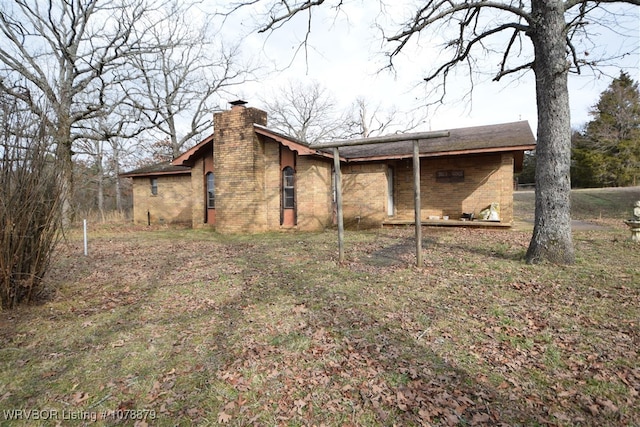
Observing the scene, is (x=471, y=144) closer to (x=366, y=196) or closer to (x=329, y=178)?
(x=366, y=196)

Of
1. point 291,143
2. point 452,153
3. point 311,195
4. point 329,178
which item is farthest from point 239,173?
point 452,153

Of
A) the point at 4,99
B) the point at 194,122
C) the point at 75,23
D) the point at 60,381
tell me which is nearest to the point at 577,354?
the point at 60,381

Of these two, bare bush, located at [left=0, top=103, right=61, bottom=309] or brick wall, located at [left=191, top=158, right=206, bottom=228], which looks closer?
bare bush, located at [left=0, top=103, right=61, bottom=309]

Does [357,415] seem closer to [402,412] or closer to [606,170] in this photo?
[402,412]

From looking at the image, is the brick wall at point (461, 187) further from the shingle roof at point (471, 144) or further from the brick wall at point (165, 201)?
the brick wall at point (165, 201)

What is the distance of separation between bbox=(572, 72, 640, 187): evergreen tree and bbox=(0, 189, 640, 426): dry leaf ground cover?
3038 cm

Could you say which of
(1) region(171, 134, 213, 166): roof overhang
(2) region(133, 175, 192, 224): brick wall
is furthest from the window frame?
(2) region(133, 175, 192, 224): brick wall

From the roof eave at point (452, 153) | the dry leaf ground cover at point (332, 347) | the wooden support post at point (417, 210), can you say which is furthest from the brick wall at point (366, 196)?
the dry leaf ground cover at point (332, 347)

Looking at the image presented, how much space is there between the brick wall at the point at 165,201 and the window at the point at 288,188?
23.4 ft

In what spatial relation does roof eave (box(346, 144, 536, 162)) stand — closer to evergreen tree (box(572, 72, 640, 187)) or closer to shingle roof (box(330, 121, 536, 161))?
shingle roof (box(330, 121, 536, 161))

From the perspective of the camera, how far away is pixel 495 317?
4320 millimetres

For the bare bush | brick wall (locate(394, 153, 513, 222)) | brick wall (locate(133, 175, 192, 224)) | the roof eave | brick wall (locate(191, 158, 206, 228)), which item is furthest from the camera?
brick wall (locate(133, 175, 192, 224))

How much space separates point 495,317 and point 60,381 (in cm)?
490

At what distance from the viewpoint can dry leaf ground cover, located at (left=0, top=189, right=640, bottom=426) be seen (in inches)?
106
